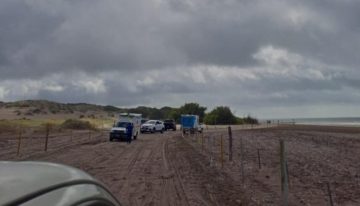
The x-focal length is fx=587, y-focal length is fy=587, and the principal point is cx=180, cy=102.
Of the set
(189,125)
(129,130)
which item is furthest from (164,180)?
(189,125)

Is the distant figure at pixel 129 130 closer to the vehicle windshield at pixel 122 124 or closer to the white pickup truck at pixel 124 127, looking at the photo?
the white pickup truck at pixel 124 127

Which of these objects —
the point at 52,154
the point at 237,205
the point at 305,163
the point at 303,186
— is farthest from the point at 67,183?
the point at 52,154

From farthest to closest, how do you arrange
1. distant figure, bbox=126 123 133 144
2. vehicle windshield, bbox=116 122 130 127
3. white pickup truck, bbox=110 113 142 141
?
1. vehicle windshield, bbox=116 122 130 127
2. white pickup truck, bbox=110 113 142 141
3. distant figure, bbox=126 123 133 144

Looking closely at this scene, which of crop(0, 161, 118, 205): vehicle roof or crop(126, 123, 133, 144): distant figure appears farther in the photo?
crop(126, 123, 133, 144): distant figure

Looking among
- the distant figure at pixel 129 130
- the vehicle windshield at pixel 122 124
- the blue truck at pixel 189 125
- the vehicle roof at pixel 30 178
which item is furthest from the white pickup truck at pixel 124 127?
the vehicle roof at pixel 30 178

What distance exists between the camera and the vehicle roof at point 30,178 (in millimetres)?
1879

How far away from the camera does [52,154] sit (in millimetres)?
31219

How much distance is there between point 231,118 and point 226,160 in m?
123

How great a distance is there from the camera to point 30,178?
6.82 feet

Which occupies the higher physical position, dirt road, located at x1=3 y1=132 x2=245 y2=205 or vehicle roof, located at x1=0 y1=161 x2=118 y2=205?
vehicle roof, located at x1=0 y1=161 x2=118 y2=205

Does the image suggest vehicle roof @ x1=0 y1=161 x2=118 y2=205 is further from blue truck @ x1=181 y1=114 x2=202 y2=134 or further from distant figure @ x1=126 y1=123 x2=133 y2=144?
blue truck @ x1=181 y1=114 x2=202 y2=134

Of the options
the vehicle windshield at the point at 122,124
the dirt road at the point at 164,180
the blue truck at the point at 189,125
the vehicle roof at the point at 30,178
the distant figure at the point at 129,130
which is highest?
the blue truck at the point at 189,125

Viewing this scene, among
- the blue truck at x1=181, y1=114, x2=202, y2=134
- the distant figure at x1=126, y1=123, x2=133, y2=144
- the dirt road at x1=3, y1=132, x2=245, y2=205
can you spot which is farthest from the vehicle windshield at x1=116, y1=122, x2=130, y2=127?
the dirt road at x1=3, y1=132, x2=245, y2=205

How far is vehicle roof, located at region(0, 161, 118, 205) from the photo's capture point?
188 centimetres
